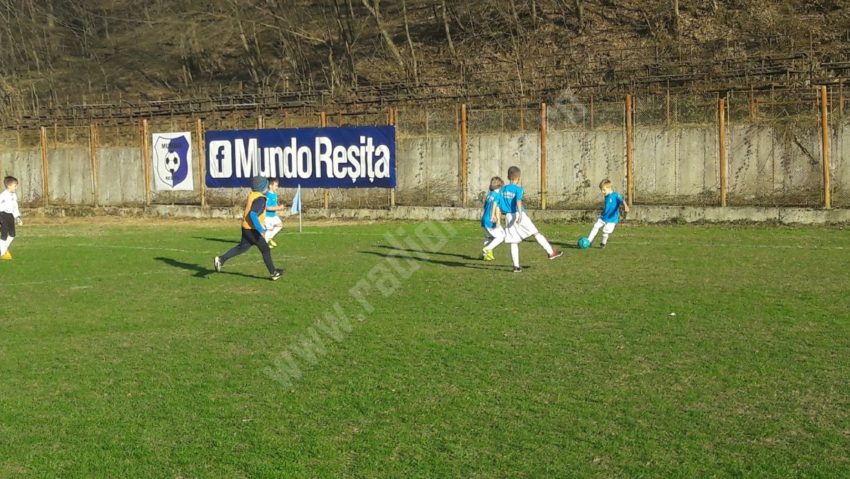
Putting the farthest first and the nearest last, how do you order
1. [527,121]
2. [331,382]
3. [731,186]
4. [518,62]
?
[518,62]
[527,121]
[731,186]
[331,382]

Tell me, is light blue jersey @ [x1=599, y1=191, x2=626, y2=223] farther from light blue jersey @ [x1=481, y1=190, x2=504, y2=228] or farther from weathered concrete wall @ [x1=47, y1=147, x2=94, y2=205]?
weathered concrete wall @ [x1=47, y1=147, x2=94, y2=205]

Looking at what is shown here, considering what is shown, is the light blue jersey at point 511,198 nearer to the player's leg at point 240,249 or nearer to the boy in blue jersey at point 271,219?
the player's leg at point 240,249

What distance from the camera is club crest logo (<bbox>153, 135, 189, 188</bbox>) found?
34906mm

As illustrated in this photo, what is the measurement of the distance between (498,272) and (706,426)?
950cm

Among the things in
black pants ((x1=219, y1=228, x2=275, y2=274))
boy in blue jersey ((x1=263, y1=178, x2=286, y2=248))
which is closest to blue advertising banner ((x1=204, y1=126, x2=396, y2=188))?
boy in blue jersey ((x1=263, y1=178, x2=286, y2=248))

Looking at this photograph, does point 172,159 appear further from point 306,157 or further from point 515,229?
point 515,229

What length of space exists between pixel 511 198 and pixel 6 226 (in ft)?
36.0

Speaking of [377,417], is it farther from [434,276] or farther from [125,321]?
[434,276]

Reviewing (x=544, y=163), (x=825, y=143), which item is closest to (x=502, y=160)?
(x=544, y=163)

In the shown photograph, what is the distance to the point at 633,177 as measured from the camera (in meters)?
27.3

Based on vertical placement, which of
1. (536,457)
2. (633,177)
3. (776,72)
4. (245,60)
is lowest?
(536,457)

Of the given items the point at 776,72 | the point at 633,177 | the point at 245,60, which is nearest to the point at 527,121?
the point at 633,177

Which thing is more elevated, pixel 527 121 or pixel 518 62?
pixel 518 62

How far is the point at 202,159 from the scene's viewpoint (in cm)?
3453
